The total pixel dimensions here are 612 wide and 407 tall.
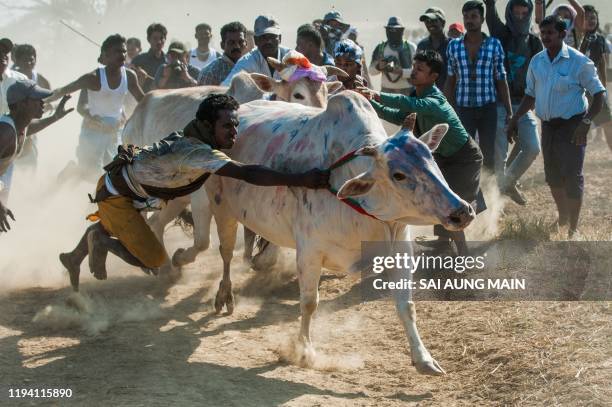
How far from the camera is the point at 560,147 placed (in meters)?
8.61

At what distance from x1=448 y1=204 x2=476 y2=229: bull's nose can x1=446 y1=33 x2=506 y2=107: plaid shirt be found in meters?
4.63

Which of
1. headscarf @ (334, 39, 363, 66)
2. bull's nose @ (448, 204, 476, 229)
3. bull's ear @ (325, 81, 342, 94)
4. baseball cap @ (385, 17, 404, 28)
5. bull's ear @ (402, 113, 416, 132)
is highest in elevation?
baseball cap @ (385, 17, 404, 28)

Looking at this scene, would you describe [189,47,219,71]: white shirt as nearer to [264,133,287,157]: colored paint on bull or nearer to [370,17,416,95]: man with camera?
[370,17,416,95]: man with camera

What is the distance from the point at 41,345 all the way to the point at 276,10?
1668 inches

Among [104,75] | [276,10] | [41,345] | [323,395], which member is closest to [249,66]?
[104,75]

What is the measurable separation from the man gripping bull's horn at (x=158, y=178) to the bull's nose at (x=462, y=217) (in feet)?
3.37

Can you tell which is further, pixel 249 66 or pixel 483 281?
pixel 249 66

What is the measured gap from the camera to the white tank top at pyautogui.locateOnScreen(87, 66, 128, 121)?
10.1 meters

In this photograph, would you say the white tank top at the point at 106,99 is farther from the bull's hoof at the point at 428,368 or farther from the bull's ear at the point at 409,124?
the bull's hoof at the point at 428,368

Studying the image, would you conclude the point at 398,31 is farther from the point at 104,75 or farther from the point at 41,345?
the point at 41,345

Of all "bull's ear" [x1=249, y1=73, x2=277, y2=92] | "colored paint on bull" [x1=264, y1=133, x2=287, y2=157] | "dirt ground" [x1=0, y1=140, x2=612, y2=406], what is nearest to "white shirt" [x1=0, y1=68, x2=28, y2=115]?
"dirt ground" [x1=0, y1=140, x2=612, y2=406]

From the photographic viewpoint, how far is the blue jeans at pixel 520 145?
9922 millimetres

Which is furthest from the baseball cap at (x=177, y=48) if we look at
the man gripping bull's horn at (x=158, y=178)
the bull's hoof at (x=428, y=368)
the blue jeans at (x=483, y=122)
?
the bull's hoof at (x=428, y=368)

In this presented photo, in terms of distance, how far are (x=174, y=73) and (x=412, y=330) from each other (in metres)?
6.50
